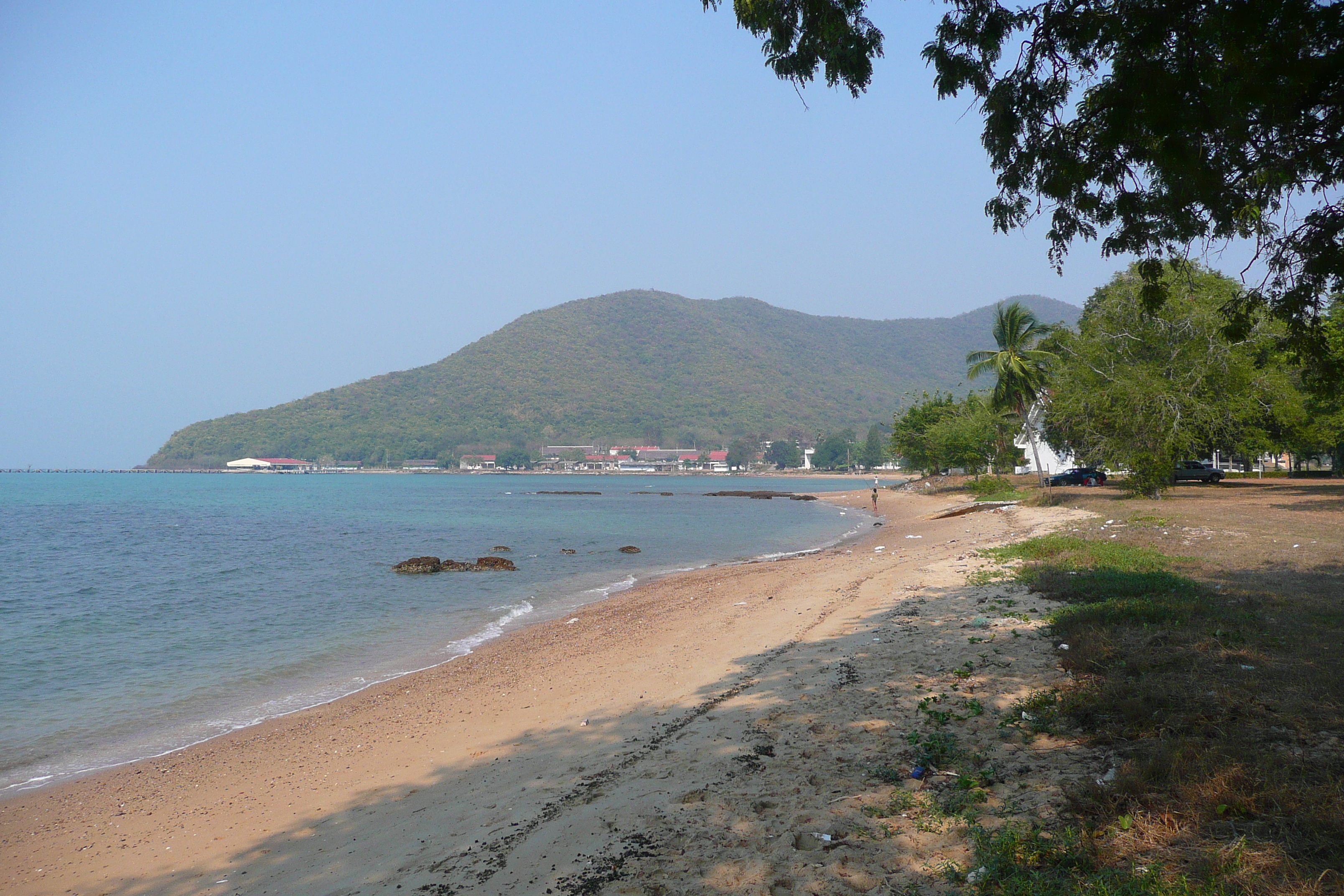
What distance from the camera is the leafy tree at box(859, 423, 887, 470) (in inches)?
6614

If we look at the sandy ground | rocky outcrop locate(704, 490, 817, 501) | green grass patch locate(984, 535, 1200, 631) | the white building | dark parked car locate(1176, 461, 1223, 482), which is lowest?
rocky outcrop locate(704, 490, 817, 501)

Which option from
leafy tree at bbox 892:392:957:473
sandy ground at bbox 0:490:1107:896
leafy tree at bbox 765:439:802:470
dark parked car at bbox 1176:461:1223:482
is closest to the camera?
sandy ground at bbox 0:490:1107:896

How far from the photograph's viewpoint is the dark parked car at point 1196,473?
4025cm

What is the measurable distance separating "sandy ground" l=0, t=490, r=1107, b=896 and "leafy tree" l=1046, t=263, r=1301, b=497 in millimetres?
18695

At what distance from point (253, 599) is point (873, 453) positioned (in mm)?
158615

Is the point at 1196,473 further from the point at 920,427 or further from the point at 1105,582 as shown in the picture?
the point at 1105,582

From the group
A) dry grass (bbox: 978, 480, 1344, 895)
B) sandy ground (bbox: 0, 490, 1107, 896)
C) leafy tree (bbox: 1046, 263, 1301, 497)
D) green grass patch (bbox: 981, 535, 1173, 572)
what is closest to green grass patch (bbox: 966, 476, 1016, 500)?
leafy tree (bbox: 1046, 263, 1301, 497)

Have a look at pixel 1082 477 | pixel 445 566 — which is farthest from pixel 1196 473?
pixel 445 566

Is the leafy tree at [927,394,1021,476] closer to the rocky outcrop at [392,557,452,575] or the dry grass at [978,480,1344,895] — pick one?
the rocky outcrop at [392,557,452,575]

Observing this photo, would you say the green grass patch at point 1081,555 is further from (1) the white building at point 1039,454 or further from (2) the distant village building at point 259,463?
(2) the distant village building at point 259,463

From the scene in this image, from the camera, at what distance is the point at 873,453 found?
16812 centimetres

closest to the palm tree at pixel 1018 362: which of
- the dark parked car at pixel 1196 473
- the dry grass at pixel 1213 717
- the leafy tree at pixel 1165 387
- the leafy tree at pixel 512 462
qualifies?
the dark parked car at pixel 1196 473

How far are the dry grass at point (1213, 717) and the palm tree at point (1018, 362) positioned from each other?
1518 inches

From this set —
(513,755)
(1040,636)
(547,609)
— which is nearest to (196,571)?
(547,609)
